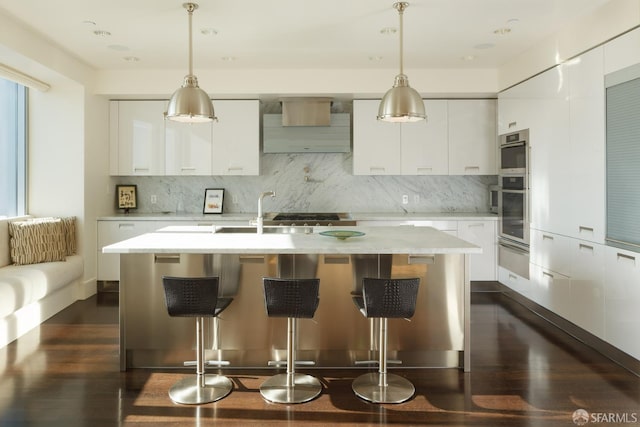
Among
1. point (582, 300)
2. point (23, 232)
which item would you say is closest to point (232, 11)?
point (23, 232)

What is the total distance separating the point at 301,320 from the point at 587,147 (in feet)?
8.28

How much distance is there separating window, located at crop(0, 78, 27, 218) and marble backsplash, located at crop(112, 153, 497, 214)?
125cm

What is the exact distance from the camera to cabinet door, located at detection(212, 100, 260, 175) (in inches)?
213

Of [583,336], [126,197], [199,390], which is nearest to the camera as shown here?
[199,390]

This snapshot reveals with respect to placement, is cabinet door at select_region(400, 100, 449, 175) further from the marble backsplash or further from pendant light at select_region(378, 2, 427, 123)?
pendant light at select_region(378, 2, 427, 123)

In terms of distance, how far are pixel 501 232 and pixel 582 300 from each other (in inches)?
64.6

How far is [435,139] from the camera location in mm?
5406

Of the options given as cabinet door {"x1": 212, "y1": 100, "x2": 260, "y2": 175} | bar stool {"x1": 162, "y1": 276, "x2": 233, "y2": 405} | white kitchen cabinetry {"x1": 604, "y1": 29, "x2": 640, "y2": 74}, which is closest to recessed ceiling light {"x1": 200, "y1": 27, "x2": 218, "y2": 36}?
cabinet door {"x1": 212, "y1": 100, "x2": 260, "y2": 175}

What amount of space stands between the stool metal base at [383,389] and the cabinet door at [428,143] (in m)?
3.05

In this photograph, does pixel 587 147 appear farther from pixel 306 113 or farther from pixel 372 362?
pixel 306 113

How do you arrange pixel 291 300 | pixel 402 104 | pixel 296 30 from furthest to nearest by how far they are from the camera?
pixel 296 30, pixel 402 104, pixel 291 300

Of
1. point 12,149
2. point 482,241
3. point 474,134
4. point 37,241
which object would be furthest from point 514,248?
point 12,149

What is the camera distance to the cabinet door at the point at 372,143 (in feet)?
17.7

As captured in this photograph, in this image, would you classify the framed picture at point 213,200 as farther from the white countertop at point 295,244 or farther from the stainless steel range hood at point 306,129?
the white countertop at point 295,244
